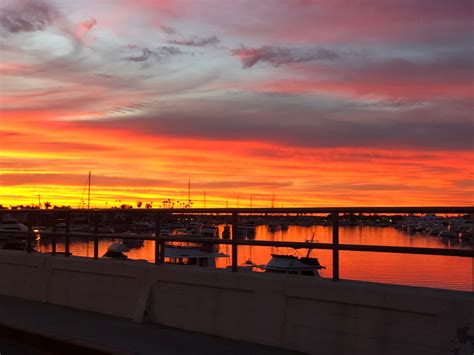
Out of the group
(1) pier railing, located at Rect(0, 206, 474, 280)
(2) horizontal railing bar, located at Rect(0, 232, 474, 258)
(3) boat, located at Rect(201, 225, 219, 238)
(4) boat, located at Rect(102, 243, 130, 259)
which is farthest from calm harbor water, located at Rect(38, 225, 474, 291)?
(2) horizontal railing bar, located at Rect(0, 232, 474, 258)

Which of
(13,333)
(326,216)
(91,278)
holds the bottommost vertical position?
(13,333)

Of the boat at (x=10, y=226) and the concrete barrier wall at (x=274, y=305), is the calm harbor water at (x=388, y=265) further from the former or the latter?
the concrete barrier wall at (x=274, y=305)

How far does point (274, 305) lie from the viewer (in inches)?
317

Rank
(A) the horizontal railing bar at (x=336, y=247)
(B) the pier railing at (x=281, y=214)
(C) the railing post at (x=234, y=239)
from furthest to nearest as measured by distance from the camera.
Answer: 1. (C) the railing post at (x=234, y=239)
2. (B) the pier railing at (x=281, y=214)
3. (A) the horizontal railing bar at (x=336, y=247)

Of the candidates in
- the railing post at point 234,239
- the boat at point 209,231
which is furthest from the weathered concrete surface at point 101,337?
the boat at point 209,231

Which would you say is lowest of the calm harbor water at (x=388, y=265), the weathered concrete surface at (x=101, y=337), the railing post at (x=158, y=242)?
the calm harbor water at (x=388, y=265)

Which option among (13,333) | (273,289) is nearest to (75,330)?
(13,333)

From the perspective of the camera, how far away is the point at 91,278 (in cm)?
1088

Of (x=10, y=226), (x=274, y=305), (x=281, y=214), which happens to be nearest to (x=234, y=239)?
(x=281, y=214)

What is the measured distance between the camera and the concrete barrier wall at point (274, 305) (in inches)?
258

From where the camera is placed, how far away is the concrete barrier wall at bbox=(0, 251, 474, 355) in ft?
21.5

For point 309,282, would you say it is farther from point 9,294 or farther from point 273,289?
point 9,294

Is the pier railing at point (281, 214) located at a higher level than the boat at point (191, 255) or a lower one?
higher

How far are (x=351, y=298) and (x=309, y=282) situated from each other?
707 millimetres
